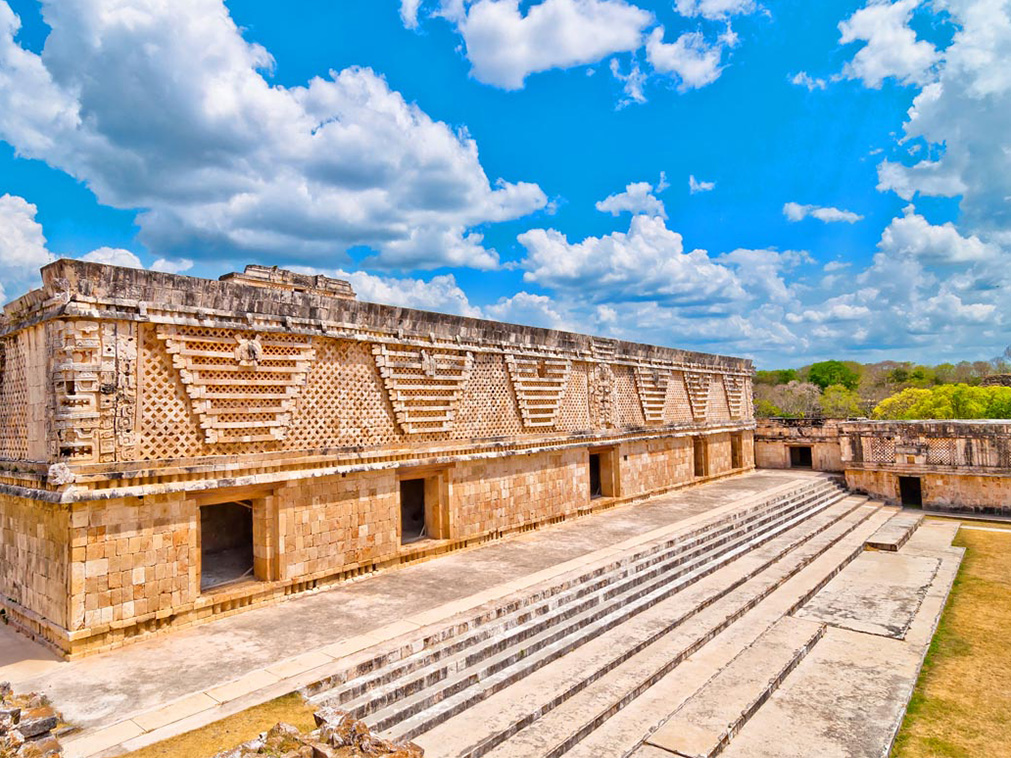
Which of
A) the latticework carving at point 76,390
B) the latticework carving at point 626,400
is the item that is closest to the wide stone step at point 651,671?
the latticework carving at point 76,390

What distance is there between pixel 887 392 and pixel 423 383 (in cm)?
4337

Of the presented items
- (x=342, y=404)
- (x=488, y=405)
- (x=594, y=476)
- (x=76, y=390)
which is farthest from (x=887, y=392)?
(x=76, y=390)

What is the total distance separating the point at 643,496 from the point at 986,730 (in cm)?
925

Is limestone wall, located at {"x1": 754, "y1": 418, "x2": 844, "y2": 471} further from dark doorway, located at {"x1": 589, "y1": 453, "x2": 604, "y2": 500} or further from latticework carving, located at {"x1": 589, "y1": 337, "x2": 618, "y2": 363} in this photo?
latticework carving, located at {"x1": 589, "y1": 337, "x2": 618, "y2": 363}

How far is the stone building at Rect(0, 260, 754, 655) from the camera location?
228 inches

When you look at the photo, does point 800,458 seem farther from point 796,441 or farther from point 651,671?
point 651,671

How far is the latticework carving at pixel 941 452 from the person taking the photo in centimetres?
1598

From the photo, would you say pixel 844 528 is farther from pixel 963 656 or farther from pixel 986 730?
pixel 986 730

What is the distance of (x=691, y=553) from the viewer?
953 cm

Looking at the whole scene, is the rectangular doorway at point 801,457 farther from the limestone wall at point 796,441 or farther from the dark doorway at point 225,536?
the dark doorway at point 225,536

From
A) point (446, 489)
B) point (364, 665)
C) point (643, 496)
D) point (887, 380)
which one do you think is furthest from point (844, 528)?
point (887, 380)

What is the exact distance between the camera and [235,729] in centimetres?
428

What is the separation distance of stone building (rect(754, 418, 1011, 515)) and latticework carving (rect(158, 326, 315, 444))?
16.3m

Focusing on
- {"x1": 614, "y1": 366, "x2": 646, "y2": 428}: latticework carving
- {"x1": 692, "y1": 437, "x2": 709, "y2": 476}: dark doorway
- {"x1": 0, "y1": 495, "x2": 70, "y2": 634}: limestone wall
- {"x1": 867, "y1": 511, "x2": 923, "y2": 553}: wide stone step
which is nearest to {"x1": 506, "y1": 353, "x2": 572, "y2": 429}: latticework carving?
{"x1": 614, "y1": 366, "x2": 646, "y2": 428}: latticework carving
